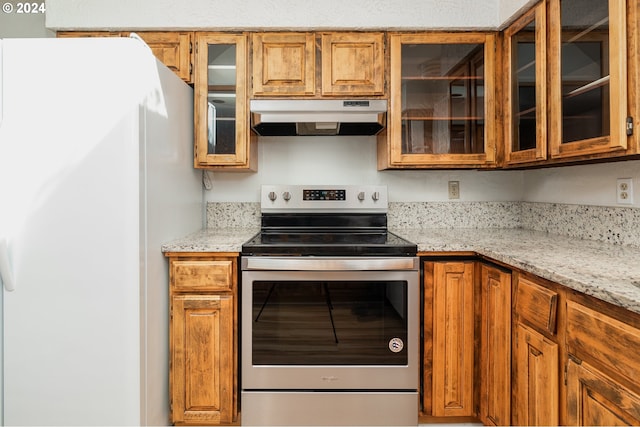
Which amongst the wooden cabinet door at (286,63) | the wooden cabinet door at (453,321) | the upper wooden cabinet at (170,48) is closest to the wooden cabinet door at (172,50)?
the upper wooden cabinet at (170,48)

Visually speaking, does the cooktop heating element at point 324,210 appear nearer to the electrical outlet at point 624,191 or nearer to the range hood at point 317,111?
the range hood at point 317,111

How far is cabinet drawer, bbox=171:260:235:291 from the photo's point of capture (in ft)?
5.67

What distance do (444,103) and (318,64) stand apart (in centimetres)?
74

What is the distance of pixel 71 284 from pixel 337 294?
1.09m

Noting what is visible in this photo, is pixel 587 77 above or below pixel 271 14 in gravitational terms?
below

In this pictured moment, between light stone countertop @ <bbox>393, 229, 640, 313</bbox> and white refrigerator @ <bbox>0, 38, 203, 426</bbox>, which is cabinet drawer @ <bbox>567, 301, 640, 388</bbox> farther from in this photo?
white refrigerator @ <bbox>0, 38, 203, 426</bbox>

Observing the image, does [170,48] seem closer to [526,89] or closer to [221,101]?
[221,101]

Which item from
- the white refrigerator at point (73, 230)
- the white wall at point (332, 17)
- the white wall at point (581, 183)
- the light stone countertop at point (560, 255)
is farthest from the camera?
the white wall at point (332, 17)

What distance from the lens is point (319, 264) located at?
1.72 metres

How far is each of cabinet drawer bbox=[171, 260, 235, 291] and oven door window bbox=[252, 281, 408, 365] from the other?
0.16 meters

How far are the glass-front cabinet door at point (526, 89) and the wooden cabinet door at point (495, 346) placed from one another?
0.63 meters

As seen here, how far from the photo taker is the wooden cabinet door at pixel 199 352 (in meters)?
1.72

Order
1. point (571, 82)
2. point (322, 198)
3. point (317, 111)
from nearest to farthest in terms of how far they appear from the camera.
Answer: point (571, 82) < point (317, 111) < point (322, 198)

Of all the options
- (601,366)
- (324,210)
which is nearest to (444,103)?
(324,210)
